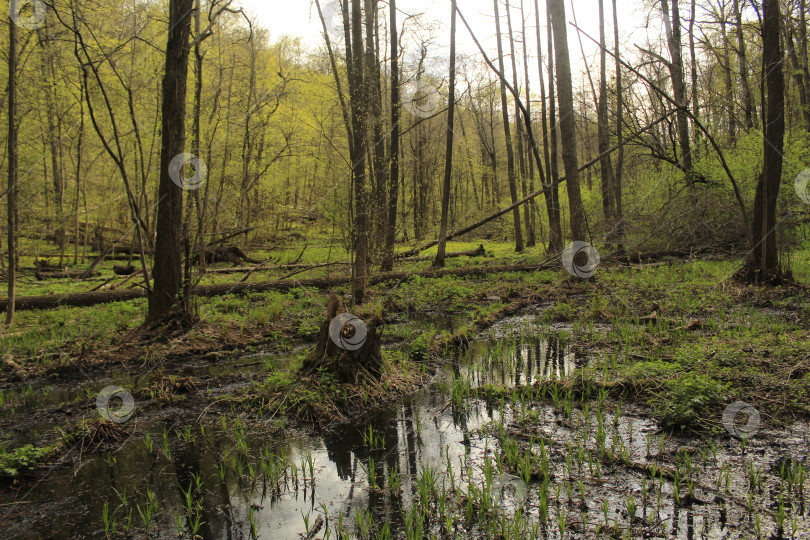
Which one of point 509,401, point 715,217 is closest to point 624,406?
point 509,401

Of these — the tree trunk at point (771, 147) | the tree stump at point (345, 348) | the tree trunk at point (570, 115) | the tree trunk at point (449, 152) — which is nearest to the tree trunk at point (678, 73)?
the tree trunk at point (570, 115)

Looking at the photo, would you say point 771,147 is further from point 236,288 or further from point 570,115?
point 236,288

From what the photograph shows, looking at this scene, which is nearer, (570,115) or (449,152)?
(570,115)

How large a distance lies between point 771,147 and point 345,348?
Answer: 784 cm

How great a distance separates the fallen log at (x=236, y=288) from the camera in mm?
10289

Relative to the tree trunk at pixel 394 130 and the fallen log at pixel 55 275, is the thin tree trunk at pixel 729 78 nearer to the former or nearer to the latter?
the tree trunk at pixel 394 130

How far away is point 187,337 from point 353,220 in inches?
151

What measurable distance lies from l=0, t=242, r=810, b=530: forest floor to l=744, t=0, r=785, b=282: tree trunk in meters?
0.72

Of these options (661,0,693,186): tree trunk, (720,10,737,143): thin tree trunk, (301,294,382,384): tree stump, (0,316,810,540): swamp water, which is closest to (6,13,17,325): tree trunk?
(0,316,810,540): swamp water

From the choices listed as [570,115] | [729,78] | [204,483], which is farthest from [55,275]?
[729,78]

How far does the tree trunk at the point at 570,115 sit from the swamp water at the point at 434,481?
6862 mm

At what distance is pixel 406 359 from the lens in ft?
20.6

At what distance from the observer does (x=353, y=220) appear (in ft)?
32.1

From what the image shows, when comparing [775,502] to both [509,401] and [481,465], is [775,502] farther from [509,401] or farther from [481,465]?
[509,401]
